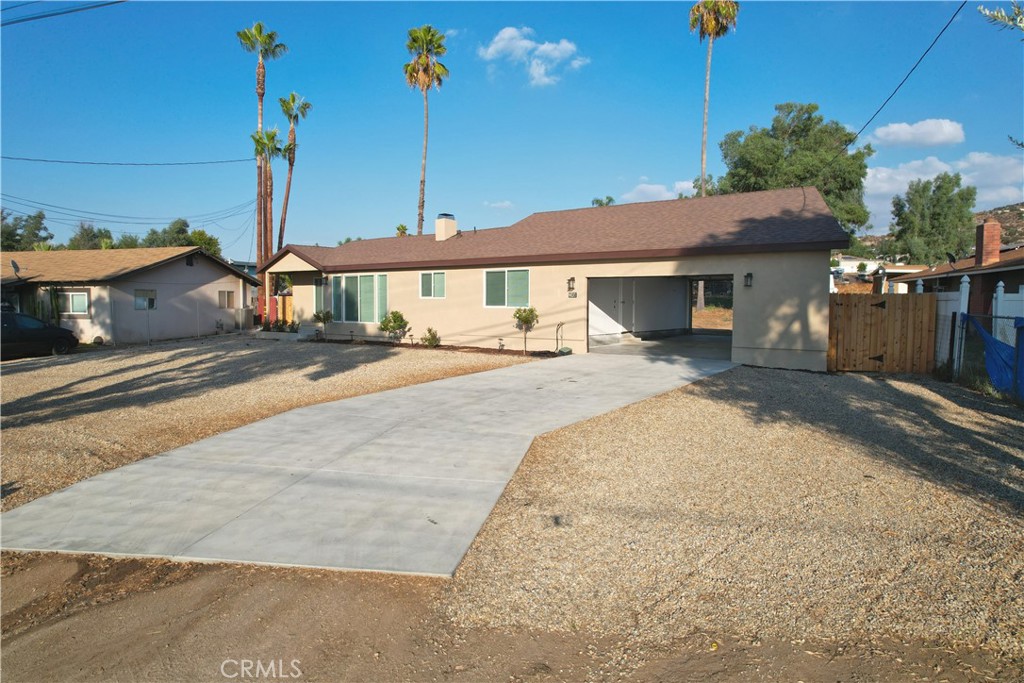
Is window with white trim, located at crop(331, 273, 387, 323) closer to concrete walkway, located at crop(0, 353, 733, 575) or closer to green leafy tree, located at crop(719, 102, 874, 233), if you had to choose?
concrete walkway, located at crop(0, 353, 733, 575)

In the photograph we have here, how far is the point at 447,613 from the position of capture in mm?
3592

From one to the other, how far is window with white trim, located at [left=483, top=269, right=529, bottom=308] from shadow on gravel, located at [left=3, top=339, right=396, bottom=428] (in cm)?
346

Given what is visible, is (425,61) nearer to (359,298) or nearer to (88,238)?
(359,298)

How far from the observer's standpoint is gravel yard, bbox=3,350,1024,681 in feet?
10.2

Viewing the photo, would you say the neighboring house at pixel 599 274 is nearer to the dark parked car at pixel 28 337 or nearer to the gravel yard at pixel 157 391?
the gravel yard at pixel 157 391

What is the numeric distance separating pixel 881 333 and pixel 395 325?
543 inches

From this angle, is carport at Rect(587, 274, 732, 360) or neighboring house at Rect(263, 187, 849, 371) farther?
carport at Rect(587, 274, 732, 360)

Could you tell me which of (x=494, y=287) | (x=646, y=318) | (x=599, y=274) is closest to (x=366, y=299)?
(x=494, y=287)

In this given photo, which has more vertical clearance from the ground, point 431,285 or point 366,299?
point 431,285

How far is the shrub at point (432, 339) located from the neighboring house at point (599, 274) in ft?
0.91

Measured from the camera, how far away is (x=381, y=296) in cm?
2073

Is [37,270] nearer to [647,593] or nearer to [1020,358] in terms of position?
[647,593]

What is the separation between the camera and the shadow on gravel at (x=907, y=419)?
574 cm

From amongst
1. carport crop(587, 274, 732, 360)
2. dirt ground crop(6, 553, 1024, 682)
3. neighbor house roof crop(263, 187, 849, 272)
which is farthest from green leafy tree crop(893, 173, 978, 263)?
dirt ground crop(6, 553, 1024, 682)
